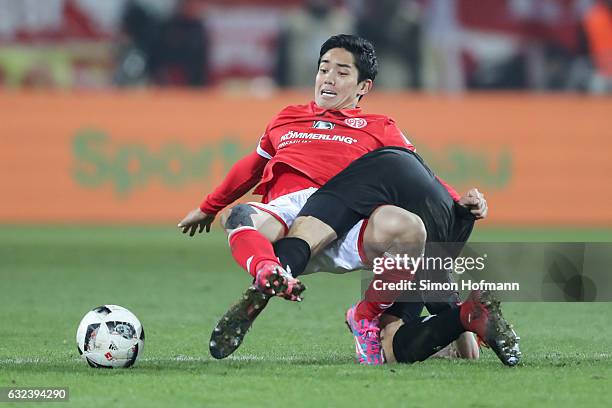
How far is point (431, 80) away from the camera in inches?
639

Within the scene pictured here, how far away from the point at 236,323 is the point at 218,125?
958 centimetres

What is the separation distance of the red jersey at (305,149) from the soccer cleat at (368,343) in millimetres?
746

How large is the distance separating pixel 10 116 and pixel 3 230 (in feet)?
4.62

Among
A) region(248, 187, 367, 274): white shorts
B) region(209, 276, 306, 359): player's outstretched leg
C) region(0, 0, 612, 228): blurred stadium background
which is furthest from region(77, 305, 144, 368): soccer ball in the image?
region(0, 0, 612, 228): blurred stadium background

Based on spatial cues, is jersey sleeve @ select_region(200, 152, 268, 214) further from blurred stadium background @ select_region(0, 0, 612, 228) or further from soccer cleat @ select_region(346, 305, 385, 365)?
blurred stadium background @ select_region(0, 0, 612, 228)

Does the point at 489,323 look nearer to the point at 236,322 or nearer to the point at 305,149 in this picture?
the point at 236,322

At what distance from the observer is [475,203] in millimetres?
5223

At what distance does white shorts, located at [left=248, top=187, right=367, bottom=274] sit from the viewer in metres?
5.26

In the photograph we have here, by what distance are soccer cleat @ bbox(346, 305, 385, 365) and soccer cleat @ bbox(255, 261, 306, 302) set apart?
594mm

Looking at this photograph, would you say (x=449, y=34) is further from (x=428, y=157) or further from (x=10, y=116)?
(x=10, y=116)

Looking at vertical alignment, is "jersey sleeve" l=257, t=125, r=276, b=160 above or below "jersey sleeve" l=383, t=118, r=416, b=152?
below

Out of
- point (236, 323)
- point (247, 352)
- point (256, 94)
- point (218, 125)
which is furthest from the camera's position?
point (256, 94)

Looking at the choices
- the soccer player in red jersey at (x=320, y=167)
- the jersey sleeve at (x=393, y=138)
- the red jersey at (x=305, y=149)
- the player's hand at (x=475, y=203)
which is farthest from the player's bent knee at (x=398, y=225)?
the jersey sleeve at (x=393, y=138)

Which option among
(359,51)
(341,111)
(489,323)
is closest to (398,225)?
(489,323)
